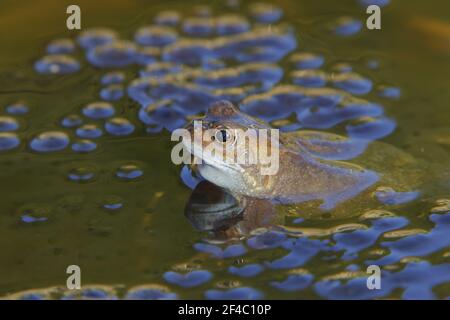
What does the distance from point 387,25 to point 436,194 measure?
228 centimetres

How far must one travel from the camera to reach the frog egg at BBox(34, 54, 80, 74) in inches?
248

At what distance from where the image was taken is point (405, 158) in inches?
209

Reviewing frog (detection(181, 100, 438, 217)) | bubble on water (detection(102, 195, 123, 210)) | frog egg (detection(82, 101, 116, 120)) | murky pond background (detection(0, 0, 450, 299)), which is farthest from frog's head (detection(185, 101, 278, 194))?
frog egg (detection(82, 101, 116, 120))

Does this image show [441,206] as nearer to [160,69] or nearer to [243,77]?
[243,77]

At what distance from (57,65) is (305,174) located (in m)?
2.39

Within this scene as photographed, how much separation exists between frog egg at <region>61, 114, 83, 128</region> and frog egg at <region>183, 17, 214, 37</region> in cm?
151

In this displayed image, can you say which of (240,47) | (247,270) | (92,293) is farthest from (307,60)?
(92,293)

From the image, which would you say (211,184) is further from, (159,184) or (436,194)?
(436,194)

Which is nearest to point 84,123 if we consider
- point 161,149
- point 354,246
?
point 161,149

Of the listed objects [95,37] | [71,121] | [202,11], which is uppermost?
[202,11]

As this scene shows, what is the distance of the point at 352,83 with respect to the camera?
20.3ft

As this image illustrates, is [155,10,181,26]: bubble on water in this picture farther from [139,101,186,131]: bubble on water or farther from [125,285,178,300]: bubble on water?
[125,285,178,300]: bubble on water

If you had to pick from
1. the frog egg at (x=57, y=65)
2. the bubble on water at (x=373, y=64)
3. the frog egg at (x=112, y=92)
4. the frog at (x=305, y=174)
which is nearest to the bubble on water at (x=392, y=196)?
the frog at (x=305, y=174)

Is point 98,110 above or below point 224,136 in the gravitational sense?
above
